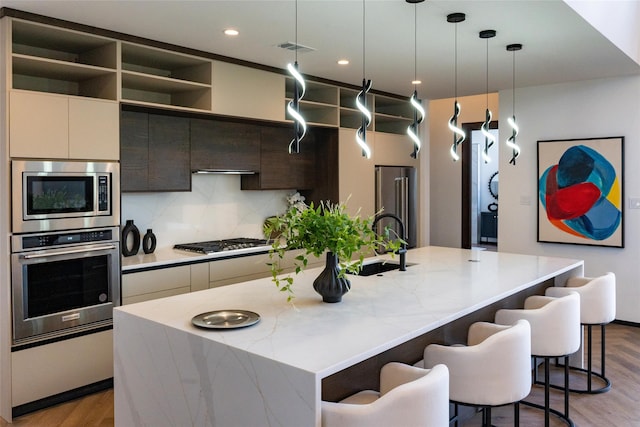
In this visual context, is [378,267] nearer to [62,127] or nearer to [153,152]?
[153,152]

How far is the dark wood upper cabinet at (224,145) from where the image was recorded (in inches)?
187

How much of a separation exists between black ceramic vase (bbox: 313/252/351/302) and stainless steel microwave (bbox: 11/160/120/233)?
1920 mm

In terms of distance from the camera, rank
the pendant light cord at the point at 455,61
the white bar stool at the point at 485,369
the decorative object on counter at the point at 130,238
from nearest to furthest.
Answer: the white bar stool at the point at 485,369 < the pendant light cord at the point at 455,61 < the decorative object on counter at the point at 130,238

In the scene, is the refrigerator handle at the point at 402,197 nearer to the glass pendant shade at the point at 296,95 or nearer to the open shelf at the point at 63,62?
the open shelf at the point at 63,62

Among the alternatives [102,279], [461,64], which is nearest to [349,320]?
[102,279]

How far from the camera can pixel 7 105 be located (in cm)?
338

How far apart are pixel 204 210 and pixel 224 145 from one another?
2.21 feet

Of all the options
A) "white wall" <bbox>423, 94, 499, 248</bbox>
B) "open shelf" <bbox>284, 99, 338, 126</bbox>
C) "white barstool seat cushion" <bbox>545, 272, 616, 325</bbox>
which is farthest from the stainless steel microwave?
"white wall" <bbox>423, 94, 499, 248</bbox>

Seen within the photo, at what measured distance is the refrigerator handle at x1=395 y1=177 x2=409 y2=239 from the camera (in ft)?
21.4

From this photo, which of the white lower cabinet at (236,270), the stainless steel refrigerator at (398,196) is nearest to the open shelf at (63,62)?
the white lower cabinet at (236,270)

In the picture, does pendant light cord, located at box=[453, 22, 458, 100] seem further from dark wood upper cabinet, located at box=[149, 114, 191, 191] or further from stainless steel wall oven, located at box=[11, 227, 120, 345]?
stainless steel wall oven, located at box=[11, 227, 120, 345]

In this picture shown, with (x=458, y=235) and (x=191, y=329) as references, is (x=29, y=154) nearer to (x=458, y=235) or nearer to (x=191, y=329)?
(x=191, y=329)

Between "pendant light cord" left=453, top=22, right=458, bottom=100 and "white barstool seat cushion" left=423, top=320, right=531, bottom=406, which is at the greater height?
"pendant light cord" left=453, top=22, right=458, bottom=100

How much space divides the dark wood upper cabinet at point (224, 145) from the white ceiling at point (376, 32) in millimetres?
643
